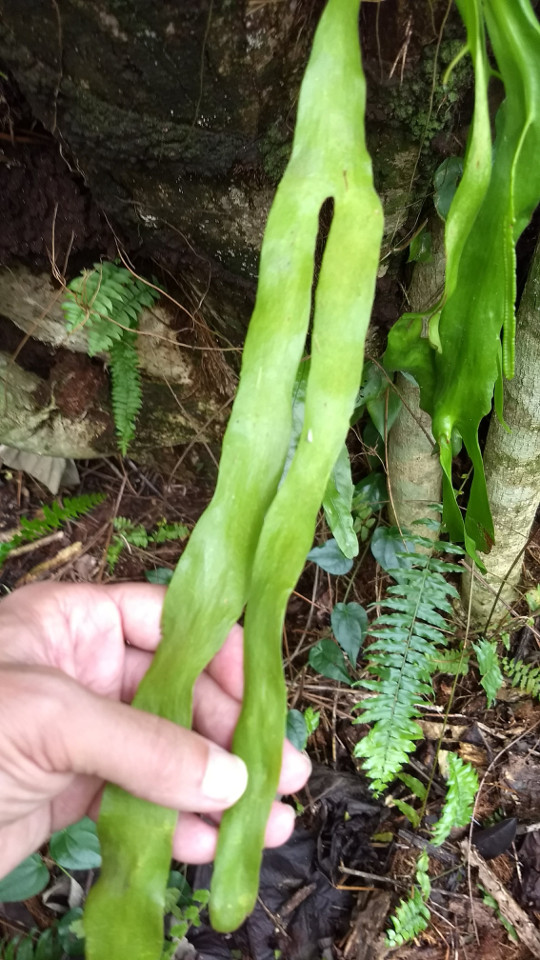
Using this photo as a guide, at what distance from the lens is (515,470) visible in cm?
120

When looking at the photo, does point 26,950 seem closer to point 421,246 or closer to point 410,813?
point 410,813

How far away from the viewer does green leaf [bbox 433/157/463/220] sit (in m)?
0.87

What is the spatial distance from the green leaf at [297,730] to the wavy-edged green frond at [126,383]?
2.40 ft

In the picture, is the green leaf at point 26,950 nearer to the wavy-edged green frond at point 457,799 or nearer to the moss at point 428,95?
the wavy-edged green frond at point 457,799

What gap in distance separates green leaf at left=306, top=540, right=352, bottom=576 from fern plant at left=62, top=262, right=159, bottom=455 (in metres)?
0.55

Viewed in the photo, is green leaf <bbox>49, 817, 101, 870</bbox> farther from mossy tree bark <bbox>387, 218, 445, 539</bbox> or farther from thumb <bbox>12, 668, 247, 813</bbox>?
mossy tree bark <bbox>387, 218, 445, 539</bbox>

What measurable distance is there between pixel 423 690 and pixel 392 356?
626 millimetres

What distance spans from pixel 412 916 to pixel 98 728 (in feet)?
2.99

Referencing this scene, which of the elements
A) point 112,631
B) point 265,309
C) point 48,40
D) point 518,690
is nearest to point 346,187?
point 265,309

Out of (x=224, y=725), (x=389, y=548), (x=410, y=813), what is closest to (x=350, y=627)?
(x=389, y=548)

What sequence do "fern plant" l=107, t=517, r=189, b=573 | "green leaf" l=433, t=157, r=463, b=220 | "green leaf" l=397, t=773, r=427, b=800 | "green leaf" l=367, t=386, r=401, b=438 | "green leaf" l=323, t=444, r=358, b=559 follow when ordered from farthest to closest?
"fern plant" l=107, t=517, r=189, b=573 < "green leaf" l=397, t=773, r=427, b=800 < "green leaf" l=367, t=386, r=401, b=438 < "green leaf" l=323, t=444, r=358, b=559 < "green leaf" l=433, t=157, r=463, b=220

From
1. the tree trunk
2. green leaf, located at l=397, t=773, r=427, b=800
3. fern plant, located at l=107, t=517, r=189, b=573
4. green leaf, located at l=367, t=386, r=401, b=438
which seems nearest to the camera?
the tree trunk

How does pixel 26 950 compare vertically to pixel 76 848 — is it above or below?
below

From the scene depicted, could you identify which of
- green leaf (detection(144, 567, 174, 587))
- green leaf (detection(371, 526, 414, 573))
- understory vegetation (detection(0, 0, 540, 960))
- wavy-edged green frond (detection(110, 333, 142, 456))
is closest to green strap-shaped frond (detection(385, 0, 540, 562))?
understory vegetation (detection(0, 0, 540, 960))
